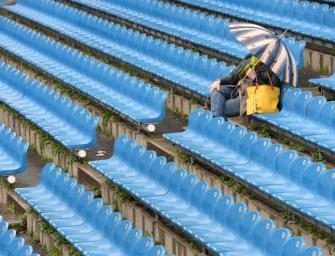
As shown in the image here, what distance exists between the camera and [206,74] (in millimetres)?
10562

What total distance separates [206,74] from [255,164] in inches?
97.4

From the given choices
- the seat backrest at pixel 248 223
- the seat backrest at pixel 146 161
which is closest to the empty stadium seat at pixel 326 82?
the seat backrest at pixel 146 161

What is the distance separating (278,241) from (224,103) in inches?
102

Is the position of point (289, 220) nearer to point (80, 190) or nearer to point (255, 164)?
point (255, 164)

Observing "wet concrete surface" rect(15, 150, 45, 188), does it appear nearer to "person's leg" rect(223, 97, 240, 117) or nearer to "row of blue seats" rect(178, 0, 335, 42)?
"person's leg" rect(223, 97, 240, 117)

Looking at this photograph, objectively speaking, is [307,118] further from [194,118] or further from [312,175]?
[312,175]

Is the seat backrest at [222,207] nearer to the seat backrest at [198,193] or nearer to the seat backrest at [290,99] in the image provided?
the seat backrest at [198,193]

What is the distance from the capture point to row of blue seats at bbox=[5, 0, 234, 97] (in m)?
→ 10.6

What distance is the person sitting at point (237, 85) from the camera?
8969 millimetres

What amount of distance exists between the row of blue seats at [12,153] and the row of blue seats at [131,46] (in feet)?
4.92

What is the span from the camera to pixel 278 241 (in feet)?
21.8

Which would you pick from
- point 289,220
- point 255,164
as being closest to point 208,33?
point 255,164

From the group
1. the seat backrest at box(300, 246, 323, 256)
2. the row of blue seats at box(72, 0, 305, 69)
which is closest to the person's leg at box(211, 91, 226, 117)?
the row of blue seats at box(72, 0, 305, 69)

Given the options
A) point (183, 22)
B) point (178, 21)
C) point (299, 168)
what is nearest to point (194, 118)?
point (299, 168)
